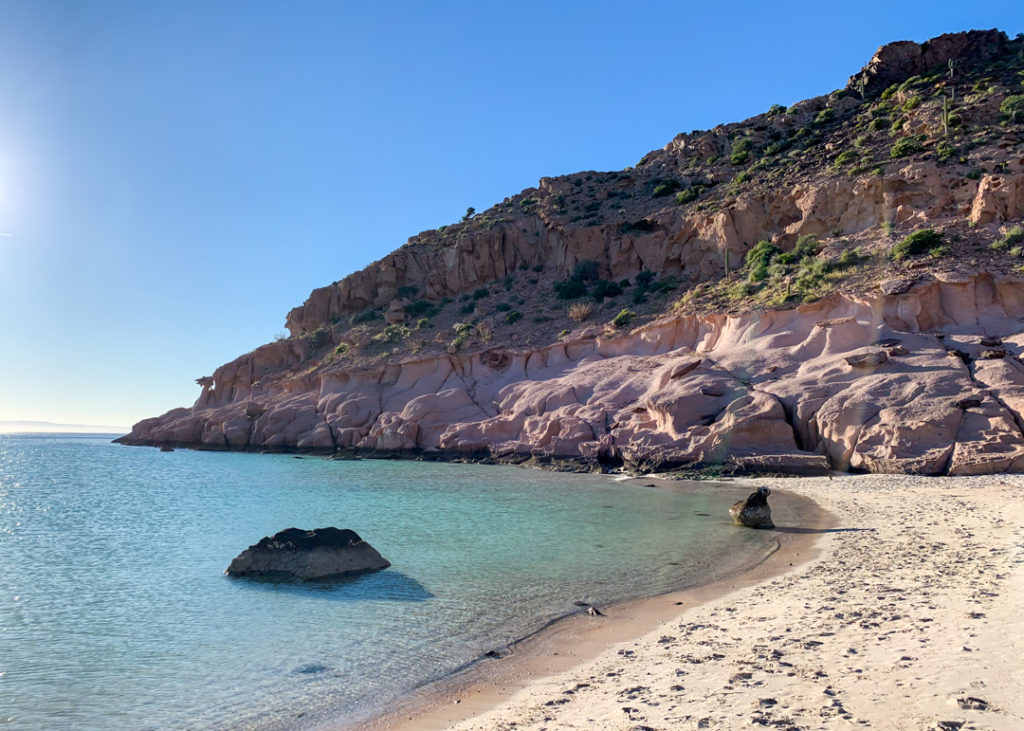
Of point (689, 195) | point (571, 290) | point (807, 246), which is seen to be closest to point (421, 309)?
point (571, 290)

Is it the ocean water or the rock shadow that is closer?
the ocean water

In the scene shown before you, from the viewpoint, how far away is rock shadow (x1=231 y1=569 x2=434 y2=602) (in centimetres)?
1006

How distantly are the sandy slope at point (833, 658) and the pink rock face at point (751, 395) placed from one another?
11.8 m

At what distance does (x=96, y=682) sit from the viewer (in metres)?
7.07

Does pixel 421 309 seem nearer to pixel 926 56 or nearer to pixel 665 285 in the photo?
pixel 665 285

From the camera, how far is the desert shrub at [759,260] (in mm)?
37594

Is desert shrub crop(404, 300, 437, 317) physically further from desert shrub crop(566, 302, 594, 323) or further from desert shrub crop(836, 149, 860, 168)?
desert shrub crop(836, 149, 860, 168)

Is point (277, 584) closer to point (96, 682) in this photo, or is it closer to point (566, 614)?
point (96, 682)

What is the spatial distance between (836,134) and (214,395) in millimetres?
54216

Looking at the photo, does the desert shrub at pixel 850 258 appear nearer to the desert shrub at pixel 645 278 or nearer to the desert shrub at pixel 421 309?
the desert shrub at pixel 645 278

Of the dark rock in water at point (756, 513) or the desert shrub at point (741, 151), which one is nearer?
the dark rock in water at point (756, 513)

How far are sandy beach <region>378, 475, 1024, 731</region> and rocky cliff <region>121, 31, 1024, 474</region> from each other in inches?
508

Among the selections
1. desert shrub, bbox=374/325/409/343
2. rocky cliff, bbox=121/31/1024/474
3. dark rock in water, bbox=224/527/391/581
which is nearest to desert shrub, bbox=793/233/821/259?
rocky cliff, bbox=121/31/1024/474

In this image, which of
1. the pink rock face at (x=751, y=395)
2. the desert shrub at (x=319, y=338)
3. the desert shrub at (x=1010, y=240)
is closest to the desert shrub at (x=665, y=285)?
the pink rock face at (x=751, y=395)
